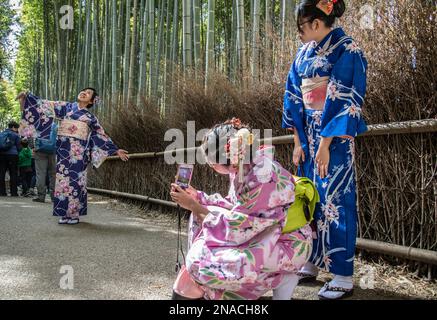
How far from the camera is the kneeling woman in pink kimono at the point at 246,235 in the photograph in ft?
5.84

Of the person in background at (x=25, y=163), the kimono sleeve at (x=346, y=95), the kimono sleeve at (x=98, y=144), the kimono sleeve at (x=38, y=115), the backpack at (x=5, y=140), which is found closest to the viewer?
the kimono sleeve at (x=346, y=95)

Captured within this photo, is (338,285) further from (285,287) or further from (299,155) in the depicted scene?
(299,155)

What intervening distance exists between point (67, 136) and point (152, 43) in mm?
4291

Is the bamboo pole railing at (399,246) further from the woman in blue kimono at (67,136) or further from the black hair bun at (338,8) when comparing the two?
the woman in blue kimono at (67,136)

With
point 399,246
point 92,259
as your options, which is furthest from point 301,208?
point 92,259

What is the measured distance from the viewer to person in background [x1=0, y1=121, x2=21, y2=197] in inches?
350

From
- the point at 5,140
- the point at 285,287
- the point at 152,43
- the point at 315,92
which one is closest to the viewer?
the point at 285,287

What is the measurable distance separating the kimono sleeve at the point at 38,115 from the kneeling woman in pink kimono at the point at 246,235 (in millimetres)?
3390

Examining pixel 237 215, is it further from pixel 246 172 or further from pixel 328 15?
pixel 328 15

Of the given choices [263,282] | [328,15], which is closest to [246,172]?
[263,282]

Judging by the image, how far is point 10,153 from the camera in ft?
29.4

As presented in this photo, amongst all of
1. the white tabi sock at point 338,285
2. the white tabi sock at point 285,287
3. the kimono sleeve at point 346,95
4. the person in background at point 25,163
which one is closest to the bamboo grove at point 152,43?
the kimono sleeve at point 346,95
